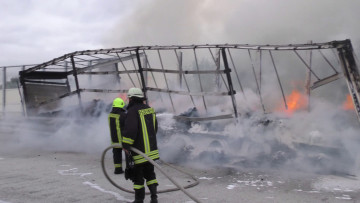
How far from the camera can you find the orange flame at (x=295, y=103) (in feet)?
23.3

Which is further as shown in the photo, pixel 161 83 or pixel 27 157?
pixel 161 83

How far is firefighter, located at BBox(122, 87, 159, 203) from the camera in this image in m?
4.17

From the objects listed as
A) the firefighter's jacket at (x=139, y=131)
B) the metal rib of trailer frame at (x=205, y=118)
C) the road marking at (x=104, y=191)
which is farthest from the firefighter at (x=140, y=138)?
the metal rib of trailer frame at (x=205, y=118)

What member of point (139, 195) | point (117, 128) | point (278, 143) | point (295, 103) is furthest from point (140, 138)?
point (295, 103)

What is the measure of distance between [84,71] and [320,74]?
260 inches

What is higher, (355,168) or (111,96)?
(111,96)

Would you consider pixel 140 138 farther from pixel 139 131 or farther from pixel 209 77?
pixel 209 77

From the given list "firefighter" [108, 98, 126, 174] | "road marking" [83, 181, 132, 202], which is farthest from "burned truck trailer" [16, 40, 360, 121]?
"road marking" [83, 181, 132, 202]

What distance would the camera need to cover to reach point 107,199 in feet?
15.6

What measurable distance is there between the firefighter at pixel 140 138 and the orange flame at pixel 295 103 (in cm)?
387

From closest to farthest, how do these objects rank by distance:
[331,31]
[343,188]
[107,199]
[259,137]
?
[107,199] < [343,188] < [259,137] < [331,31]

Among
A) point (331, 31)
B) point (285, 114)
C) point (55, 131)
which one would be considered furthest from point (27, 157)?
point (331, 31)

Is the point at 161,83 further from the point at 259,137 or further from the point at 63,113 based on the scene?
the point at 259,137

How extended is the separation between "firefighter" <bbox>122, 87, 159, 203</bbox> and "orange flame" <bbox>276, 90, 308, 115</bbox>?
3.87 m
